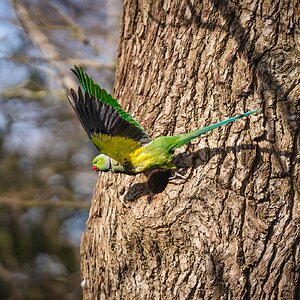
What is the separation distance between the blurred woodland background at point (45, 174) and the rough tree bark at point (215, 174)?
157 inches

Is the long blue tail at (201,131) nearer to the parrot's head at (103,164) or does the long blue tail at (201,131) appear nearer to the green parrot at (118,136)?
the green parrot at (118,136)

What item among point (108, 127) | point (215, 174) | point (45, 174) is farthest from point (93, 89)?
point (45, 174)

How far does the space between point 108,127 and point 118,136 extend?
99 millimetres

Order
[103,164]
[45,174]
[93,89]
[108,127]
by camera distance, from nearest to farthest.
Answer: [93,89] → [108,127] → [103,164] → [45,174]

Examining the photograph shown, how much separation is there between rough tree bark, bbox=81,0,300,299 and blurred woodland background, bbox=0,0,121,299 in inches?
157

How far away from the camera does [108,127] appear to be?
2896mm

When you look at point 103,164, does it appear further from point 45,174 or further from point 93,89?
point 45,174

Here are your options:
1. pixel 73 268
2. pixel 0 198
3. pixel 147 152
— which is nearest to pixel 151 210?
pixel 147 152

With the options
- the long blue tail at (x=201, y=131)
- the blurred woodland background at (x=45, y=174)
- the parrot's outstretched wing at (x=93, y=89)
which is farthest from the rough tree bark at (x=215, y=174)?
the blurred woodland background at (x=45, y=174)

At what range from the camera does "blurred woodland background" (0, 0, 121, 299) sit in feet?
23.9

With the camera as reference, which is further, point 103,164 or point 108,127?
point 103,164

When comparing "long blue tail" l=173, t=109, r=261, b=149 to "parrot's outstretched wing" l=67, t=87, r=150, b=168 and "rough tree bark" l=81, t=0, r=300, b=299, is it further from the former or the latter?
"parrot's outstretched wing" l=67, t=87, r=150, b=168

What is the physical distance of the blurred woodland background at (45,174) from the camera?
7.29m

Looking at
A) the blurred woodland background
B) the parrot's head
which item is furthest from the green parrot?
the blurred woodland background
